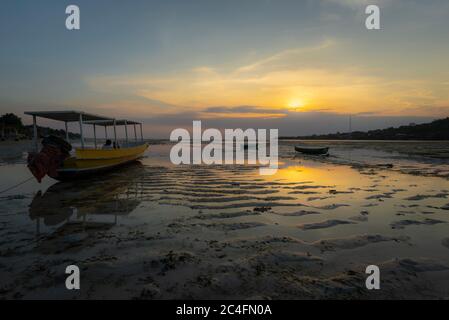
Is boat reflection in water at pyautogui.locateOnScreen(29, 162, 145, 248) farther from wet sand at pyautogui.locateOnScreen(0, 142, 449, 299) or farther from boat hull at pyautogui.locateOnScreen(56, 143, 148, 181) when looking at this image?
boat hull at pyautogui.locateOnScreen(56, 143, 148, 181)

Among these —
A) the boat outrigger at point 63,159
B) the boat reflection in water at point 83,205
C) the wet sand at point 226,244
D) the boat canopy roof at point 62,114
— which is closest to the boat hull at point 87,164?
the boat outrigger at point 63,159

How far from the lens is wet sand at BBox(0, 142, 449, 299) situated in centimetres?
429

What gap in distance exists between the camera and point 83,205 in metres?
9.92

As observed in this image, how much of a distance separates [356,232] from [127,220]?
6.56m

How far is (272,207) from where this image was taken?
31.2 ft

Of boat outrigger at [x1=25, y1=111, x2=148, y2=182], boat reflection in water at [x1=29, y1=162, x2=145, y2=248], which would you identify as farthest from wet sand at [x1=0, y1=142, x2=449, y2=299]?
boat outrigger at [x1=25, y1=111, x2=148, y2=182]

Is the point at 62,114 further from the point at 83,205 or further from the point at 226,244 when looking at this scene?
the point at 226,244

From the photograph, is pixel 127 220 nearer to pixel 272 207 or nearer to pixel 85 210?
pixel 85 210

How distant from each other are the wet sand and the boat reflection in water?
0.23ft

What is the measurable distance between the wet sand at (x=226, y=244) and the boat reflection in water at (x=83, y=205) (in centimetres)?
7

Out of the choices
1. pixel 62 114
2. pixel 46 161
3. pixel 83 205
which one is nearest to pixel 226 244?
pixel 83 205

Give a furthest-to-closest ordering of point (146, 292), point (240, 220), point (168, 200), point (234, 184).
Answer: point (234, 184) < point (168, 200) < point (240, 220) < point (146, 292)

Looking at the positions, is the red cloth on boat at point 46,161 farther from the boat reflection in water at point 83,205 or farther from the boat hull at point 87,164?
the boat reflection in water at point 83,205
